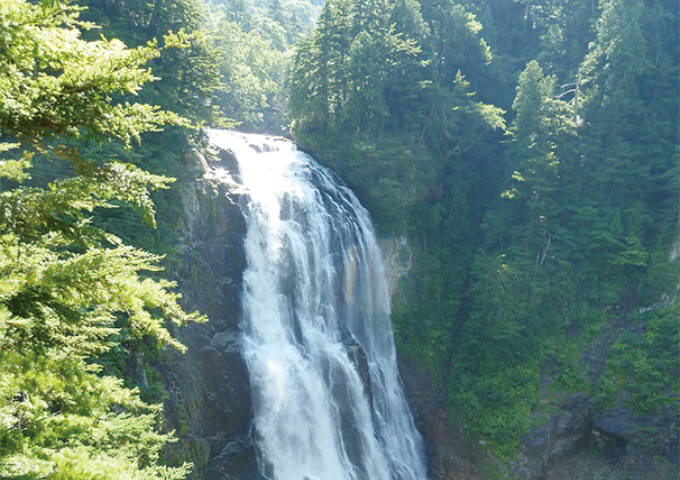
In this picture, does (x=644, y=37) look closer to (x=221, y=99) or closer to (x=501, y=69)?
(x=501, y=69)

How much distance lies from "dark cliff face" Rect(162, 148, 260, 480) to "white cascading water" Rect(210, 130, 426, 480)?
1.68 feet

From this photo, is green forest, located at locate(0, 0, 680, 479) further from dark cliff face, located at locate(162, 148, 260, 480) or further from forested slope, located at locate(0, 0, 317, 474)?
forested slope, located at locate(0, 0, 317, 474)

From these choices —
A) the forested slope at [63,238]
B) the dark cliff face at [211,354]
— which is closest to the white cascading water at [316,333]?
the dark cliff face at [211,354]

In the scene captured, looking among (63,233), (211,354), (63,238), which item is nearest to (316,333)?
(211,354)

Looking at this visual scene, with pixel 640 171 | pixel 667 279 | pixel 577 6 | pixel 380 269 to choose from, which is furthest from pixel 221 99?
pixel 667 279

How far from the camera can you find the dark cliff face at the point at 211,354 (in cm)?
1611

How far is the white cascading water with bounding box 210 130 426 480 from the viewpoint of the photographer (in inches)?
715

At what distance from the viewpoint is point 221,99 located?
41.7 m

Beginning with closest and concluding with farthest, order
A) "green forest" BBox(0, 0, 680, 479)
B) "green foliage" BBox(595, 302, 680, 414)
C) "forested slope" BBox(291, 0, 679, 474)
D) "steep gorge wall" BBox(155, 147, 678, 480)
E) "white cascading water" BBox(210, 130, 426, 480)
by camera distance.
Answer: "steep gorge wall" BBox(155, 147, 678, 480) → "white cascading water" BBox(210, 130, 426, 480) → "green forest" BBox(0, 0, 680, 479) → "green foliage" BBox(595, 302, 680, 414) → "forested slope" BBox(291, 0, 679, 474)

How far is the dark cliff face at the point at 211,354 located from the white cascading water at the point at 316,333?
513mm

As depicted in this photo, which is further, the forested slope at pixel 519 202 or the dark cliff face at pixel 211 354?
the forested slope at pixel 519 202

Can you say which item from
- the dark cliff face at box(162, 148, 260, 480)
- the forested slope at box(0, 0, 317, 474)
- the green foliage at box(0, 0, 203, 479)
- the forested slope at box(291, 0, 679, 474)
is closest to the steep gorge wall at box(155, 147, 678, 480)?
the dark cliff face at box(162, 148, 260, 480)

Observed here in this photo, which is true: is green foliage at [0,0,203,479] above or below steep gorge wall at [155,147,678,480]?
above

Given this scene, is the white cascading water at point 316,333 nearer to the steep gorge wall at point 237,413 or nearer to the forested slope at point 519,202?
the steep gorge wall at point 237,413
